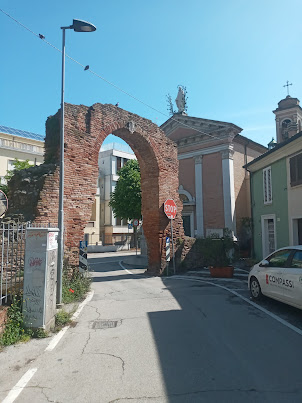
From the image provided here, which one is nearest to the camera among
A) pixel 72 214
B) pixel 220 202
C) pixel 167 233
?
pixel 72 214

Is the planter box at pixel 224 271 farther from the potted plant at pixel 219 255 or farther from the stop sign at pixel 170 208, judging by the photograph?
the stop sign at pixel 170 208

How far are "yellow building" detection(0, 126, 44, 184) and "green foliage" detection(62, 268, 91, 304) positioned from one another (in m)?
30.4

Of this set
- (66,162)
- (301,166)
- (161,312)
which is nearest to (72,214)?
(66,162)

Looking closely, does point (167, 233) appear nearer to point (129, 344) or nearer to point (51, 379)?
point (129, 344)

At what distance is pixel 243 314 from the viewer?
7.04 meters

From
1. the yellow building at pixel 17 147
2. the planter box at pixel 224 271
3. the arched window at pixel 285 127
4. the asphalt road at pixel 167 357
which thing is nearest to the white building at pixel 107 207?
the yellow building at pixel 17 147

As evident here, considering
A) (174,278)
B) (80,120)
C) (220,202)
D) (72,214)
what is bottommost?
(174,278)

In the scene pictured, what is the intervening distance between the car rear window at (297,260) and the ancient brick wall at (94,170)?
6692 millimetres

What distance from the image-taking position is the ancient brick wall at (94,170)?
10211mm

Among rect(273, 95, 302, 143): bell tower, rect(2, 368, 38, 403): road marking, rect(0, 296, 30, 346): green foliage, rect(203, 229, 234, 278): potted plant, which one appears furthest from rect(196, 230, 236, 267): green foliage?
rect(273, 95, 302, 143): bell tower

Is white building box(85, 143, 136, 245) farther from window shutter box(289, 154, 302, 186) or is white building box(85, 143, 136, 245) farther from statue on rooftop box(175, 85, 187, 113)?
window shutter box(289, 154, 302, 186)

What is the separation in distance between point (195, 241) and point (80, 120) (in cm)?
822

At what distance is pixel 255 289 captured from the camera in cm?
840

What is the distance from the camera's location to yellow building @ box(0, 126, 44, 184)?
1526 inches
